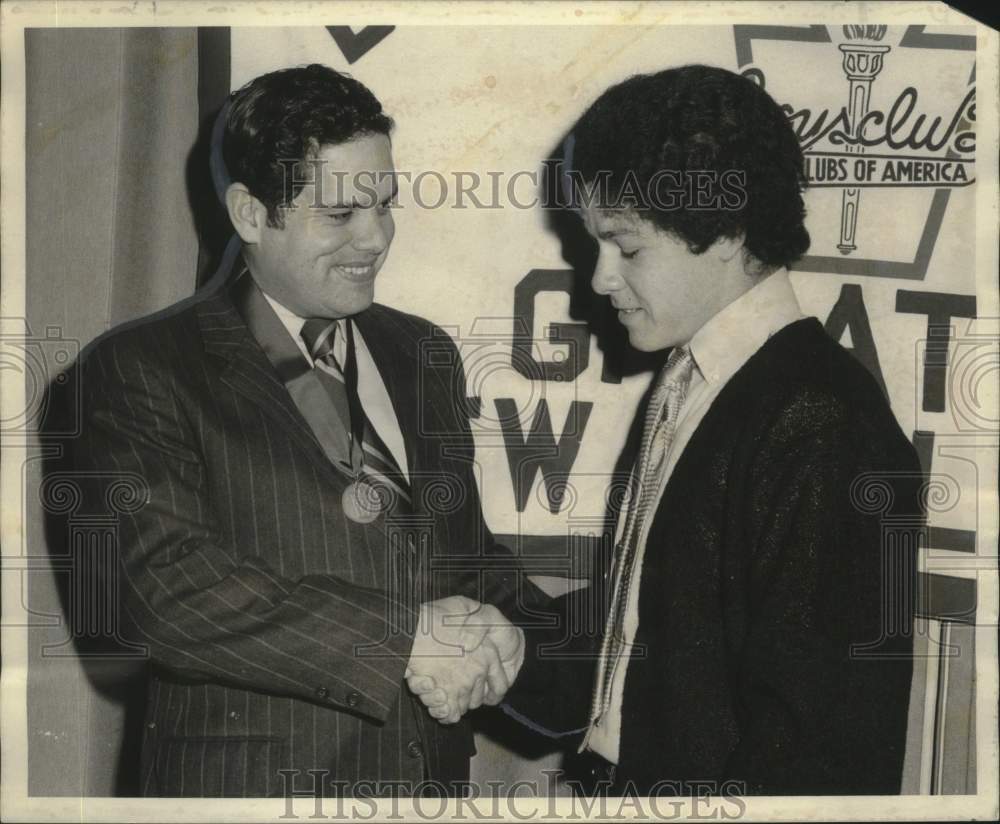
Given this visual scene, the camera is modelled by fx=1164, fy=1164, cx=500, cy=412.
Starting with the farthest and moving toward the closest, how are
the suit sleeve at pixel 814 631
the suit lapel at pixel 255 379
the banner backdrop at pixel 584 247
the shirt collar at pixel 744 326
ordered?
the banner backdrop at pixel 584 247 → the suit lapel at pixel 255 379 → the shirt collar at pixel 744 326 → the suit sleeve at pixel 814 631

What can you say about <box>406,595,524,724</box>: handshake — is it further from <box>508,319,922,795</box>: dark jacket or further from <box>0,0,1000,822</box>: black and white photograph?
<box>508,319,922,795</box>: dark jacket

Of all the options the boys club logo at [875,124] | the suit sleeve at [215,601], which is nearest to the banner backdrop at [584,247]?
the boys club logo at [875,124]

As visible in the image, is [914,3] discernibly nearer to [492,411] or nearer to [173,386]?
[492,411]

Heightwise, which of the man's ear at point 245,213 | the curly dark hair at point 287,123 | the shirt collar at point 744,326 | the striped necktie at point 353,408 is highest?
the curly dark hair at point 287,123

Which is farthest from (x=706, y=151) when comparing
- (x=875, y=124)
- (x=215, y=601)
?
(x=215, y=601)

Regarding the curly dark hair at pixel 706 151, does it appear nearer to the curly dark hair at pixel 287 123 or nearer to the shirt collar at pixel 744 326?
the shirt collar at pixel 744 326

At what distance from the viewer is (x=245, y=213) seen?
2049mm

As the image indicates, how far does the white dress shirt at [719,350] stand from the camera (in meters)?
1.89

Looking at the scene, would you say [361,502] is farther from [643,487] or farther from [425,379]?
[643,487]

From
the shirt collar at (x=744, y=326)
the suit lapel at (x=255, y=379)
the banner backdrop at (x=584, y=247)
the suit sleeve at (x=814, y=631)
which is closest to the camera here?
the suit sleeve at (x=814, y=631)

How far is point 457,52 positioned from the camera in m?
2.09

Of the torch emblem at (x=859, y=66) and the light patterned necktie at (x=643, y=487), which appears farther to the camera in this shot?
the torch emblem at (x=859, y=66)

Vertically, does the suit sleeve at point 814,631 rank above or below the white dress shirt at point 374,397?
below

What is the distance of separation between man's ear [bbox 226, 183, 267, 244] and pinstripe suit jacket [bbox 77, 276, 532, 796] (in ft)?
0.42
